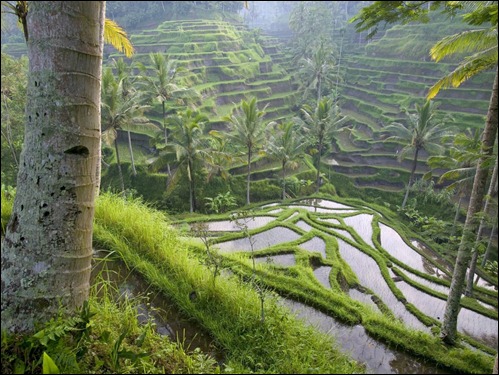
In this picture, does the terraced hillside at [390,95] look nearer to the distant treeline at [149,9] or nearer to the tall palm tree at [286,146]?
the tall palm tree at [286,146]

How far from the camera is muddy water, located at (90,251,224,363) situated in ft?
8.46

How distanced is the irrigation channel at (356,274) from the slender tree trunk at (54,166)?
107cm

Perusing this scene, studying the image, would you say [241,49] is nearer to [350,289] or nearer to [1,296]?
[350,289]

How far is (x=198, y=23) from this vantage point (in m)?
38.0

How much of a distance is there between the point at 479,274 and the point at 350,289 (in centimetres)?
708

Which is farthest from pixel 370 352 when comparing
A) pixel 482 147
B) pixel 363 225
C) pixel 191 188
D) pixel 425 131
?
pixel 425 131

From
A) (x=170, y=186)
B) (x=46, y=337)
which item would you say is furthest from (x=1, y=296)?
(x=170, y=186)

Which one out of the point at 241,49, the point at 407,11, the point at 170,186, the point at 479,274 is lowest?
the point at 479,274

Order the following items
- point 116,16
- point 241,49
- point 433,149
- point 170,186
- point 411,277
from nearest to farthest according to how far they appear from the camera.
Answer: point 411,277
point 170,186
point 433,149
point 241,49
point 116,16

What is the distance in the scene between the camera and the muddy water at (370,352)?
3.27 metres

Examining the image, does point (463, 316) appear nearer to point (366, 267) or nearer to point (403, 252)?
point (366, 267)

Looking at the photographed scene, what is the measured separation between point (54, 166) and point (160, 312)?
5.24 feet

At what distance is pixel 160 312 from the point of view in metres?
2.84

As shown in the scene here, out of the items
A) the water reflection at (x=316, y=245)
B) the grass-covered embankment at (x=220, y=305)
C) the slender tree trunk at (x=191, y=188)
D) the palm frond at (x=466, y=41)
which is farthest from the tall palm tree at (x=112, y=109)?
the palm frond at (x=466, y=41)
